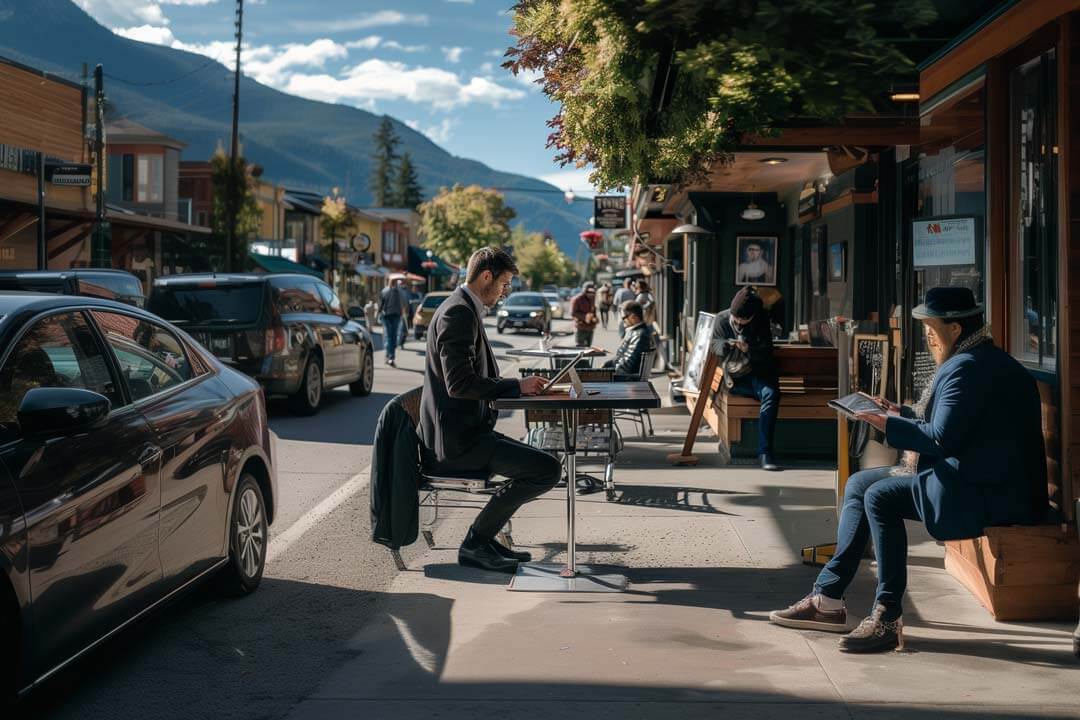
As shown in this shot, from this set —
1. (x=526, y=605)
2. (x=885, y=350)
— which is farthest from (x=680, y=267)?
(x=526, y=605)

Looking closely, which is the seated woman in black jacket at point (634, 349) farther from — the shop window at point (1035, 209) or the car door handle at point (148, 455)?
the car door handle at point (148, 455)

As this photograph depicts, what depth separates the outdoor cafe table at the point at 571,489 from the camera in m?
6.38

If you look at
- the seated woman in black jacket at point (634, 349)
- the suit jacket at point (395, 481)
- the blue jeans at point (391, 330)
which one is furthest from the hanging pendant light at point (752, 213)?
the suit jacket at point (395, 481)

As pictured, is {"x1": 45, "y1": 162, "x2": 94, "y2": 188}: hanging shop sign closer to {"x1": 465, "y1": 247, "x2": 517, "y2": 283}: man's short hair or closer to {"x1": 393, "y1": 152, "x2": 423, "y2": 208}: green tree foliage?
{"x1": 465, "y1": 247, "x2": 517, "y2": 283}: man's short hair

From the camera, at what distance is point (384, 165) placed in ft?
564

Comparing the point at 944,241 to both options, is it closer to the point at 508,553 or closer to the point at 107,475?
the point at 508,553

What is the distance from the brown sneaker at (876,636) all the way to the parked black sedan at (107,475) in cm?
289

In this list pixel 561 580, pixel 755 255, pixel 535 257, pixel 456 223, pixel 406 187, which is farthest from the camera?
pixel 406 187

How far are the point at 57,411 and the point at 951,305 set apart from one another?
11.9 feet

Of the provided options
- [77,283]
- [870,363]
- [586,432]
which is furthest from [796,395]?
[77,283]

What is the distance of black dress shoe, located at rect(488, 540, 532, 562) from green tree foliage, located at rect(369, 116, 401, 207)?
165377mm

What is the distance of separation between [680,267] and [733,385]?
1567 centimetres

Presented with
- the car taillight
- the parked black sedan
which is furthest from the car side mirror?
the car taillight

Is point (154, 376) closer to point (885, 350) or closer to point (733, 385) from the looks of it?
point (885, 350)
